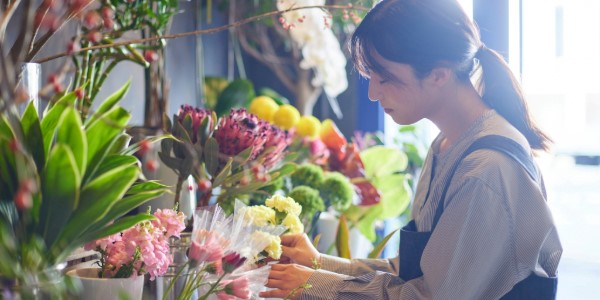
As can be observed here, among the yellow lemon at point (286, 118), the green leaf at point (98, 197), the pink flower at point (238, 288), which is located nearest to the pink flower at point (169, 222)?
the pink flower at point (238, 288)

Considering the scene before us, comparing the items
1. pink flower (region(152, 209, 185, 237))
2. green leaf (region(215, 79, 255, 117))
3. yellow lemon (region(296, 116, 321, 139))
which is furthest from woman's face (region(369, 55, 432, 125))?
green leaf (region(215, 79, 255, 117))

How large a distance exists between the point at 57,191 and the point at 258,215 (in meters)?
0.44

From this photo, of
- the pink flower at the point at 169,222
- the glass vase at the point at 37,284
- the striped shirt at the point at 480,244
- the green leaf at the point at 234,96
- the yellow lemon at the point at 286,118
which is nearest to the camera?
the glass vase at the point at 37,284

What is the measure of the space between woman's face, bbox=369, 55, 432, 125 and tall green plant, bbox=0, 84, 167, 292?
625mm

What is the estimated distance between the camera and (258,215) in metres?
1.18

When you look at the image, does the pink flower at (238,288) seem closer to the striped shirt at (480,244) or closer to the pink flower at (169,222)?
the pink flower at (169,222)

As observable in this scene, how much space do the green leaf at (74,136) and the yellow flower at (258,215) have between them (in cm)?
38

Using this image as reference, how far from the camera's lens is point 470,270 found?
122 cm

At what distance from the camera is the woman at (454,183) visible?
1233mm

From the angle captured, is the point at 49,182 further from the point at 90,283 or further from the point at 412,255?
the point at 412,255

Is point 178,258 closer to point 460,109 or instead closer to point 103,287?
point 103,287

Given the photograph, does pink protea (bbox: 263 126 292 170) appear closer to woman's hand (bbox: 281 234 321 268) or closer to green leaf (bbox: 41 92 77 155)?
woman's hand (bbox: 281 234 321 268)

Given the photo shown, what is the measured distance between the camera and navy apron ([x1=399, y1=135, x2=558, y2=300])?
1.27 metres

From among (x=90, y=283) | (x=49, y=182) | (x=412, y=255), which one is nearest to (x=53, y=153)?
(x=49, y=182)
